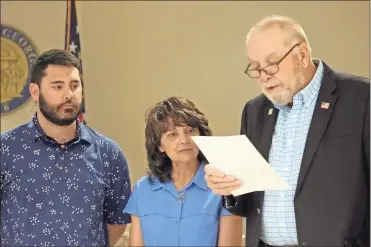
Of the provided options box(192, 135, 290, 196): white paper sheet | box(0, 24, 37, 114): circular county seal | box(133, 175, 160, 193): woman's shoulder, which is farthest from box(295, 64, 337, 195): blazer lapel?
box(0, 24, 37, 114): circular county seal

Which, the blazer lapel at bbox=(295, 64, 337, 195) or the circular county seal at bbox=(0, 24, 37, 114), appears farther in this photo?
the circular county seal at bbox=(0, 24, 37, 114)

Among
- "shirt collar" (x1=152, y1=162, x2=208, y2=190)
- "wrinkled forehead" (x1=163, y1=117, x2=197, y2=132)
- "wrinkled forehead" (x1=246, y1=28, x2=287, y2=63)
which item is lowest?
"shirt collar" (x1=152, y1=162, x2=208, y2=190)

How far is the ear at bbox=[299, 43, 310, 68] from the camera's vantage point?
69.7 inches

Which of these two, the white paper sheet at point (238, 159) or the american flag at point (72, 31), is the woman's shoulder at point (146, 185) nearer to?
the white paper sheet at point (238, 159)

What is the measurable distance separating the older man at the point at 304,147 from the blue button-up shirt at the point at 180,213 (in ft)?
0.69

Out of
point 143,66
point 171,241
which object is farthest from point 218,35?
point 171,241

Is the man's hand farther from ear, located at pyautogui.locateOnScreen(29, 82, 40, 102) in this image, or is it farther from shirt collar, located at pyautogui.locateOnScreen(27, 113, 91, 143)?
ear, located at pyautogui.locateOnScreen(29, 82, 40, 102)

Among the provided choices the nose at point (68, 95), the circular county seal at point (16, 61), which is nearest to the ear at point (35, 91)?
the nose at point (68, 95)

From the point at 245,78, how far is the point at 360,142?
3090mm

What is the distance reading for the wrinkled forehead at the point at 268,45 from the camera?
175 centimetres

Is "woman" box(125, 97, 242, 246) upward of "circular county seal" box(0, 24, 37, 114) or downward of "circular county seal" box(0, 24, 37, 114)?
downward

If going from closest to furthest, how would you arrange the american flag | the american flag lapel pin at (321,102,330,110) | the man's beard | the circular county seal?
the american flag lapel pin at (321,102,330,110) < the man's beard < the american flag < the circular county seal

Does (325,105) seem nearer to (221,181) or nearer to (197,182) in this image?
(221,181)

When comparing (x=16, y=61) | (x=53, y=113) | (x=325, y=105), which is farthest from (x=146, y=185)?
(x=16, y=61)
